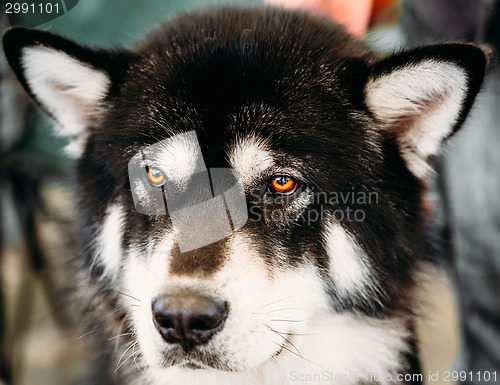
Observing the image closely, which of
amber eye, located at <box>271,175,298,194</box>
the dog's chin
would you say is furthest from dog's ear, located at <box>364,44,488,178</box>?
the dog's chin

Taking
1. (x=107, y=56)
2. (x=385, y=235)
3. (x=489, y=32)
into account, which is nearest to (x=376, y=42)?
(x=489, y=32)

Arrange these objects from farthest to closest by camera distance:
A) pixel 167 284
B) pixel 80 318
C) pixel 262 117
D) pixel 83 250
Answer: pixel 80 318 < pixel 83 250 < pixel 262 117 < pixel 167 284

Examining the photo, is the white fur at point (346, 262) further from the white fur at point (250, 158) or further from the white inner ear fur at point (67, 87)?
the white inner ear fur at point (67, 87)

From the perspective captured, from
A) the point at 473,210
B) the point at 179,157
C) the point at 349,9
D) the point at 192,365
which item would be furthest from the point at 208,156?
the point at 473,210

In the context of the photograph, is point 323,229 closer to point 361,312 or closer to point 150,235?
point 361,312

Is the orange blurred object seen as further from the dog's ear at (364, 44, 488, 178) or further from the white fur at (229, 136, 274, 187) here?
the white fur at (229, 136, 274, 187)

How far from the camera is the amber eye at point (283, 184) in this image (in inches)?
42.6

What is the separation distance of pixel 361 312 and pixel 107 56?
0.97 metres

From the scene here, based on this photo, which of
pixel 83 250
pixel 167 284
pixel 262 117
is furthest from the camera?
pixel 83 250

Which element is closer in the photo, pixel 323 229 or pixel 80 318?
pixel 323 229

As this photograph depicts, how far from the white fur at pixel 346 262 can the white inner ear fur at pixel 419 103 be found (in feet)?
0.86

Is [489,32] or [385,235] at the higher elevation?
[489,32]

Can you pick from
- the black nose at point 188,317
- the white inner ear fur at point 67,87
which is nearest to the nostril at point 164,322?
the black nose at point 188,317

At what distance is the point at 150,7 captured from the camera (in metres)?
1.08
